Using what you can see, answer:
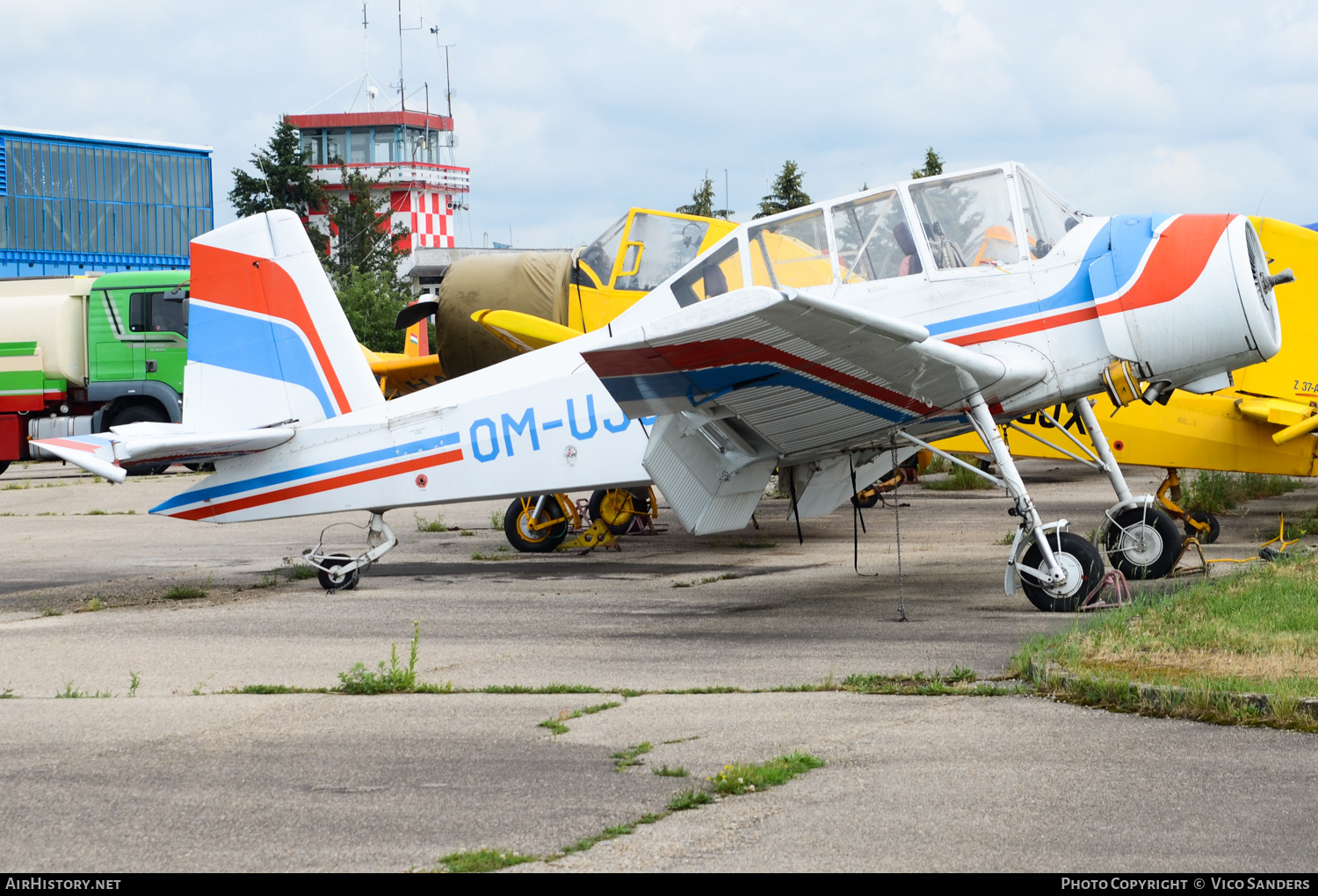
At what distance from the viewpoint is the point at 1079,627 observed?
700cm

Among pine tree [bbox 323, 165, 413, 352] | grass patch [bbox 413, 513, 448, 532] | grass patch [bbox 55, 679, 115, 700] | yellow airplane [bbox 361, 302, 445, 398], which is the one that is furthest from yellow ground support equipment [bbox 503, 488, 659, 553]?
pine tree [bbox 323, 165, 413, 352]

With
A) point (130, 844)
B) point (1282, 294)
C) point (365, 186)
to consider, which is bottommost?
point (130, 844)

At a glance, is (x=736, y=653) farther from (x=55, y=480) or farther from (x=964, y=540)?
(x=55, y=480)

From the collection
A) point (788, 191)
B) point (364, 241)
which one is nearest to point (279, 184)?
point (364, 241)

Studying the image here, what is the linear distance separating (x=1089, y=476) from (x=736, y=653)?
44.3 ft

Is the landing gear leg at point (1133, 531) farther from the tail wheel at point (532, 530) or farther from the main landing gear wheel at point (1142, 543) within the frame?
the tail wheel at point (532, 530)

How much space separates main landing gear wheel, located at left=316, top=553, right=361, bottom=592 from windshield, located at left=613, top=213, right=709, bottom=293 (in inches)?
175

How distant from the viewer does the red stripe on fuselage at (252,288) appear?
10.3 meters

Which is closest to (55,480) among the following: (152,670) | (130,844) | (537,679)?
(152,670)

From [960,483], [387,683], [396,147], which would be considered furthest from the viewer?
[396,147]

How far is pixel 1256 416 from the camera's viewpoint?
1121 centimetres

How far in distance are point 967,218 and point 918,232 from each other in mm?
338

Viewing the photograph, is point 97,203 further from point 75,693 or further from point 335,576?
point 75,693

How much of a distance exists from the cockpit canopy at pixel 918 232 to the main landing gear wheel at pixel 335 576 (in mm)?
3886
